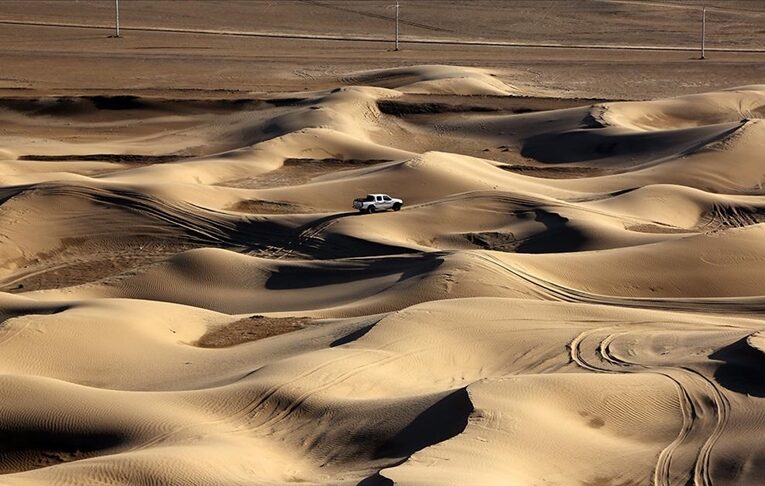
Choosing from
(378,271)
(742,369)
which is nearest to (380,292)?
(378,271)

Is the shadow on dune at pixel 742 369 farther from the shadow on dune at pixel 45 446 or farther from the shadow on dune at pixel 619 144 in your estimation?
the shadow on dune at pixel 619 144

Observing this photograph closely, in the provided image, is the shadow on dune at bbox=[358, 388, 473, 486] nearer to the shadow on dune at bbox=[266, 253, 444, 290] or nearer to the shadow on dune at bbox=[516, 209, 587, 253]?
the shadow on dune at bbox=[266, 253, 444, 290]

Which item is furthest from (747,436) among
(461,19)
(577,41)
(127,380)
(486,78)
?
(461,19)

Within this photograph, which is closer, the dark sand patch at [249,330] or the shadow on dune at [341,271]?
the dark sand patch at [249,330]

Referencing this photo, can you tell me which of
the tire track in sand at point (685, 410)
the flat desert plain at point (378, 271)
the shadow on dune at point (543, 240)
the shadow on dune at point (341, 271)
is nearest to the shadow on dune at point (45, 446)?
the flat desert plain at point (378, 271)

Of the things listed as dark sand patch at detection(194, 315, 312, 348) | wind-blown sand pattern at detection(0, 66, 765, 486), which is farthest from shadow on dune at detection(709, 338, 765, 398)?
dark sand patch at detection(194, 315, 312, 348)

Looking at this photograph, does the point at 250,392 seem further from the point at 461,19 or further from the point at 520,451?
the point at 461,19
